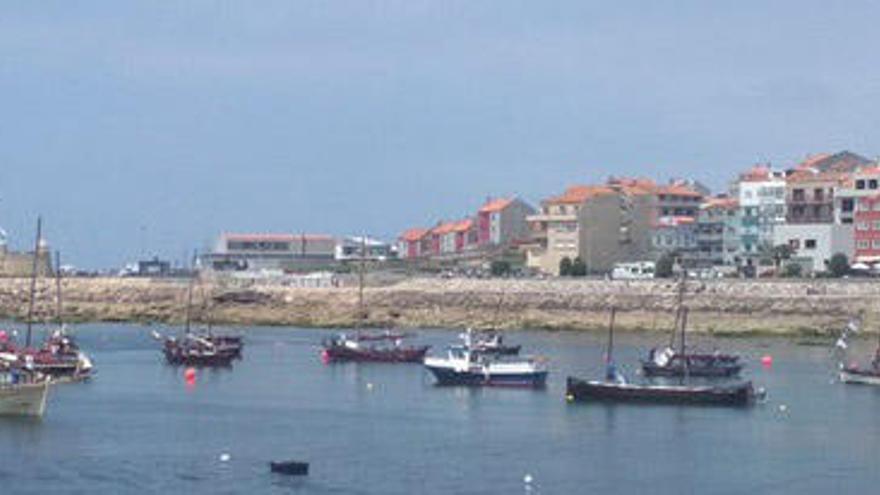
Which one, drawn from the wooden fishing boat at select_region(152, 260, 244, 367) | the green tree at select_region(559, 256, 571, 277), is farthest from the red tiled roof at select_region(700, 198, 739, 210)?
the wooden fishing boat at select_region(152, 260, 244, 367)

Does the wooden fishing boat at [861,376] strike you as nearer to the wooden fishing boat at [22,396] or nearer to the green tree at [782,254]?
the wooden fishing boat at [22,396]

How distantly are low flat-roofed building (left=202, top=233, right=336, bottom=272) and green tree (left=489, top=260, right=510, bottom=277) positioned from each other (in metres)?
35.3

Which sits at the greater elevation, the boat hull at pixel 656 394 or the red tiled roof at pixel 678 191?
the red tiled roof at pixel 678 191

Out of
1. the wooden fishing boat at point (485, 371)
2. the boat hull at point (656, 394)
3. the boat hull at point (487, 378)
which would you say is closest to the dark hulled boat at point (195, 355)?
the wooden fishing boat at point (485, 371)

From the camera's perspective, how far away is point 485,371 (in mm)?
73562

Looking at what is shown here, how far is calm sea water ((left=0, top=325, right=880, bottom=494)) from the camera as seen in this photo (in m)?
46.3

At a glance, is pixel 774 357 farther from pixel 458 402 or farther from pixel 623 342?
pixel 458 402

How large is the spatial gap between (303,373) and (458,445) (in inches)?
1088

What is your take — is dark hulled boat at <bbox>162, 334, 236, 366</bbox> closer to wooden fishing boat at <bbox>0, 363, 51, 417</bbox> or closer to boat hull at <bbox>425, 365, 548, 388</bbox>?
boat hull at <bbox>425, 365, 548, 388</bbox>

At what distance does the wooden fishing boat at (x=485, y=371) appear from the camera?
238 feet

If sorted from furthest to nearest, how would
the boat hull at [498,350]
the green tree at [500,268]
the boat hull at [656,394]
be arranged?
the green tree at [500,268] < the boat hull at [498,350] < the boat hull at [656,394]

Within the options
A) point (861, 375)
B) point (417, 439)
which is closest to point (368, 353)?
point (861, 375)

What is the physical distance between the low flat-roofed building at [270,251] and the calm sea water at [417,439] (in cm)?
10076

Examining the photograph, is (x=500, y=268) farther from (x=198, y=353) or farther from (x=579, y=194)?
(x=198, y=353)
